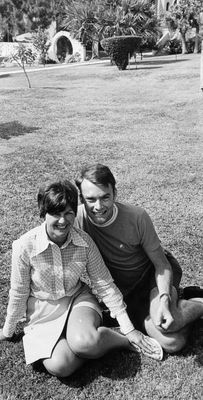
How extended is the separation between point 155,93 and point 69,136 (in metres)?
6.16

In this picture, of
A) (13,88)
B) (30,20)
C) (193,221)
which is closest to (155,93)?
(13,88)

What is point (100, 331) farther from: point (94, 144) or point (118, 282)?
point (94, 144)

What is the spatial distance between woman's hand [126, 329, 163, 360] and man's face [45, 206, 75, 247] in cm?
85

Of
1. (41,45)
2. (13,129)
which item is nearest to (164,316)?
(13,129)

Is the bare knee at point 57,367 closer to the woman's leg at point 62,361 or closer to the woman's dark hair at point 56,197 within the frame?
the woman's leg at point 62,361

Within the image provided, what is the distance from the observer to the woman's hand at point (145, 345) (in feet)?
10.4

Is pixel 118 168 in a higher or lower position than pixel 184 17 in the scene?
lower

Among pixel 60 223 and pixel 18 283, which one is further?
pixel 18 283

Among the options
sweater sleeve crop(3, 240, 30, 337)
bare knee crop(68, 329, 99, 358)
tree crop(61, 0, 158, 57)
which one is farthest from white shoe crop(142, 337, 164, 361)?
tree crop(61, 0, 158, 57)

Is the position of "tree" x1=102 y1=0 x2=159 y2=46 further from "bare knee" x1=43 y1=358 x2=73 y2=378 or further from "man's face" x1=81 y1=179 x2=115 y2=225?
"bare knee" x1=43 y1=358 x2=73 y2=378

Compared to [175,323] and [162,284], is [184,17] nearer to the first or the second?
[162,284]

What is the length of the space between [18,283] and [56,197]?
695 millimetres

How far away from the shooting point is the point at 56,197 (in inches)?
114

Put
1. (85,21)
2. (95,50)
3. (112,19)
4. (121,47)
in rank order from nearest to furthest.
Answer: (121,47) → (112,19) → (85,21) → (95,50)
